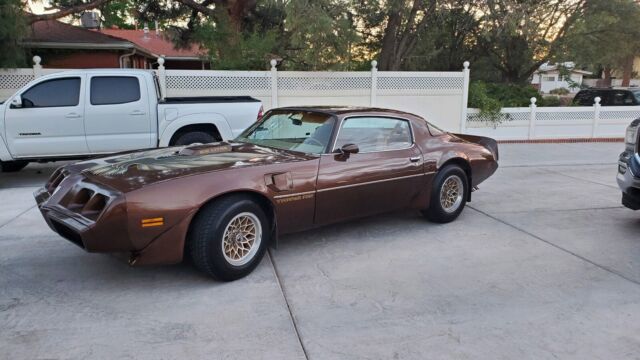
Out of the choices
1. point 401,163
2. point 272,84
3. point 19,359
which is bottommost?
point 19,359

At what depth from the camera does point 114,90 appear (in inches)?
338

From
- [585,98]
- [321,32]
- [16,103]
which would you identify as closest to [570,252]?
[321,32]

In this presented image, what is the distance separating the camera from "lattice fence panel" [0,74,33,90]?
34.0 ft

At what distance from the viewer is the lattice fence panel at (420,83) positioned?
13.0m

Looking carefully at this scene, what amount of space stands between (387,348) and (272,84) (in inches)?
378

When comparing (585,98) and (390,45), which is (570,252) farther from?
(585,98)

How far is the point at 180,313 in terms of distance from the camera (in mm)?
3693

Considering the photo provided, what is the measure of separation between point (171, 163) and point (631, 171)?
510cm

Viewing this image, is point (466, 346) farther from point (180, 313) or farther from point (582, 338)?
point (180, 313)

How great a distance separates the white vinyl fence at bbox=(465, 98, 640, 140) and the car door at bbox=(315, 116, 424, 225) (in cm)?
905

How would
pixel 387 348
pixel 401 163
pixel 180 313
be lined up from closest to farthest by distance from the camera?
pixel 387 348, pixel 180 313, pixel 401 163

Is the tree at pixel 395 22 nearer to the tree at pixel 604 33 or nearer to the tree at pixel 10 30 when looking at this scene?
the tree at pixel 604 33

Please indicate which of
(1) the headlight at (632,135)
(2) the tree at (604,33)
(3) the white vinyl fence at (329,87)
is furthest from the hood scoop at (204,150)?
(2) the tree at (604,33)

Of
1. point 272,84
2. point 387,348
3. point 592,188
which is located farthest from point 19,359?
point 272,84
